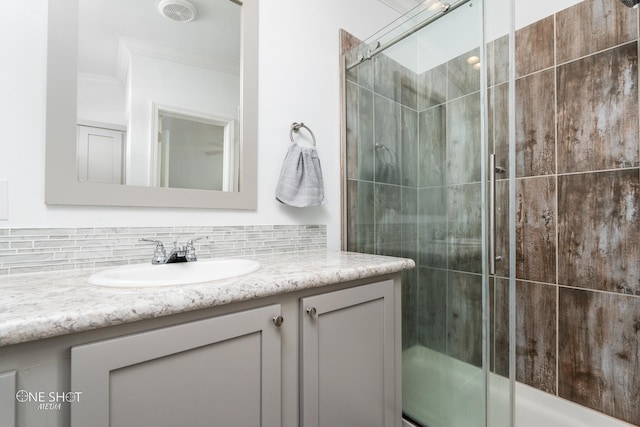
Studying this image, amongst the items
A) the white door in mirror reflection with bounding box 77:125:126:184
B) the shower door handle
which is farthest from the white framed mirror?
the shower door handle

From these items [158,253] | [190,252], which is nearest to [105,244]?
[158,253]

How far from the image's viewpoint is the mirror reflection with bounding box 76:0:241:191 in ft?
3.26

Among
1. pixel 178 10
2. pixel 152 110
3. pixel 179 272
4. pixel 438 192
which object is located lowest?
pixel 179 272

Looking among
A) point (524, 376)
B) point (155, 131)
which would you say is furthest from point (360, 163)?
point (524, 376)

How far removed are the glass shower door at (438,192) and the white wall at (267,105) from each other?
0.53 ft

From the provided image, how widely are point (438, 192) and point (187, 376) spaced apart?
3.87ft

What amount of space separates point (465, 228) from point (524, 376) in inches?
44.9

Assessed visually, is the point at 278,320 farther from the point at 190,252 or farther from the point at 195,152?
the point at 195,152

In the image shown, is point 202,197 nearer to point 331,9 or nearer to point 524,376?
A: point 331,9

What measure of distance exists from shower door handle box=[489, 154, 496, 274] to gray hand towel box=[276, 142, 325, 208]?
74 cm

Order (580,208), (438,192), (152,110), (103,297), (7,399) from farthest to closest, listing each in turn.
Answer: (580,208) → (438,192) → (152,110) → (103,297) → (7,399)

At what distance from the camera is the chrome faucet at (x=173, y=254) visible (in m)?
1.03

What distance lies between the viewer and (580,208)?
1.49 meters

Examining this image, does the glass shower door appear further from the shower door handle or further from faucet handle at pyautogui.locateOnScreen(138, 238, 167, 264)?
faucet handle at pyautogui.locateOnScreen(138, 238, 167, 264)
